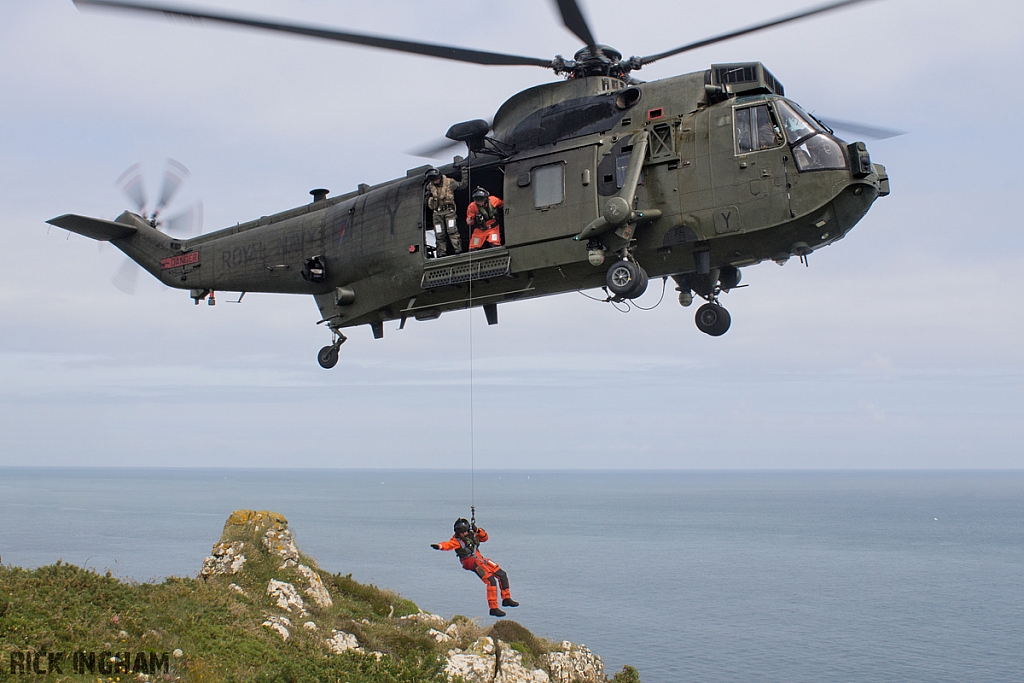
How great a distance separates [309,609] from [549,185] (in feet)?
47.8

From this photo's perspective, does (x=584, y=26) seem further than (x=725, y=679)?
No

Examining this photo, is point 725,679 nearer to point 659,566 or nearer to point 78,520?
point 659,566

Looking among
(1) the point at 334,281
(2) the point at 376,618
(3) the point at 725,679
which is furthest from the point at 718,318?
(3) the point at 725,679

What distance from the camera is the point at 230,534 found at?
82.5 feet

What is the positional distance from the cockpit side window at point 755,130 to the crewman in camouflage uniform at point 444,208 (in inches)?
210

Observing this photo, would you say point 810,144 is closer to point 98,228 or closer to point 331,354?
point 331,354

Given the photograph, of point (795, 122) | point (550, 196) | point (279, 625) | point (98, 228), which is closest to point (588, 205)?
point (550, 196)

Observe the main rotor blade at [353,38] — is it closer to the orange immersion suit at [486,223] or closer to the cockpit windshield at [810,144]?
the orange immersion suit at [486,223]

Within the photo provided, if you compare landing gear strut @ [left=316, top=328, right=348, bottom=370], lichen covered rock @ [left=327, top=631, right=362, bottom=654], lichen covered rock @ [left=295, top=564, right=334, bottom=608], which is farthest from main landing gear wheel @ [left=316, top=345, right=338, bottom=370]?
lichen covered rock @ [left=295, top=564, right=334, bottom=608]

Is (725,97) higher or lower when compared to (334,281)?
higher

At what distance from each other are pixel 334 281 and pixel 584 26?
7715 mm

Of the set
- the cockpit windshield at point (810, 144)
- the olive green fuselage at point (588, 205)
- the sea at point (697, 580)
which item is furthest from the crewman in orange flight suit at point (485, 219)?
the sea at point (697, 580)

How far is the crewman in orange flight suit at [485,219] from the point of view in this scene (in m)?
16.2

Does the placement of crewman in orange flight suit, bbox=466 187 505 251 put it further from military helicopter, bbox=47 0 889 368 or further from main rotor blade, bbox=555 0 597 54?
main rotor blade, bbox=555 0 597 54
